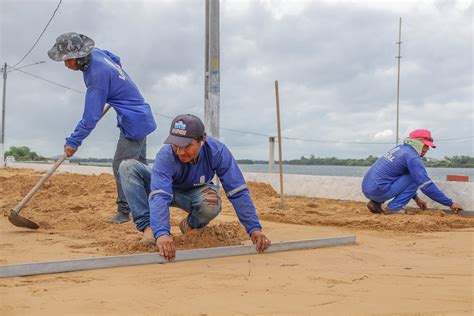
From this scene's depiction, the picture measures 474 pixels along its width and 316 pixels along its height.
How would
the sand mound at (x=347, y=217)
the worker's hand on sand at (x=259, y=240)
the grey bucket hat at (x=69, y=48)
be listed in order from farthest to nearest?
the sand mound at (x=347, y=217), the grey bucket hat at (x=69, y=48), the worker's hand on sand at (x=259, y=240)

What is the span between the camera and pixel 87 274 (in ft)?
9.05

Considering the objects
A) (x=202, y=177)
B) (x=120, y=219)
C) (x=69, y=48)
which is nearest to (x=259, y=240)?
(x=202, y=177)

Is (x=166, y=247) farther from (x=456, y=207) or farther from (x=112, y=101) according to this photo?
(x=456, y=207)

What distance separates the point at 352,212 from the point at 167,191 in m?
3.75

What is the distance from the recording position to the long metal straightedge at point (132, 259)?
2705 mm

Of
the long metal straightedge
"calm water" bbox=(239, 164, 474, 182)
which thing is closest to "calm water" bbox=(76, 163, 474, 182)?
"calm water" bbox=(239, 164, 474, 182)

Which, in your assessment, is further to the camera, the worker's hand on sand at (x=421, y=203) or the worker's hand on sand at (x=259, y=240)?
the worker's hand on sand at (x=421, y=203)

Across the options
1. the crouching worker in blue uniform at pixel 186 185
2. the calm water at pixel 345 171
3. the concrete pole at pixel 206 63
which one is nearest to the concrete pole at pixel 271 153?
the calm water at pixel 345 171

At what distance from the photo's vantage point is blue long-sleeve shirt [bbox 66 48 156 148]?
438cm

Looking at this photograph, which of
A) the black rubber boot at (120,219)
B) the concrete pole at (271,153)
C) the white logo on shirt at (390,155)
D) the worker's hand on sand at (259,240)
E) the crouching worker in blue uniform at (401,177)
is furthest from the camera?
the concrete pole at (271,153)

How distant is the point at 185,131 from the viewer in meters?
3.03

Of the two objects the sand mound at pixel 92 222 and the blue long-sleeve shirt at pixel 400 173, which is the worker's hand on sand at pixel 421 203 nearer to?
the blue long-sleeve shirt at pixel 400 173

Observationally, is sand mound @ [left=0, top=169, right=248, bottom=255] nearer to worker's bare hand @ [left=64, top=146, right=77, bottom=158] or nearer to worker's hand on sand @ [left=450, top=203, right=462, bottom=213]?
worker's bare hand @ [left=64, top=146, right=77, bottom=158]

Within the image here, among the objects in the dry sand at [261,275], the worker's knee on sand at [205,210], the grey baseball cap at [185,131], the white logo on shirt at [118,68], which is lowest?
the dry sand at [261,275]
